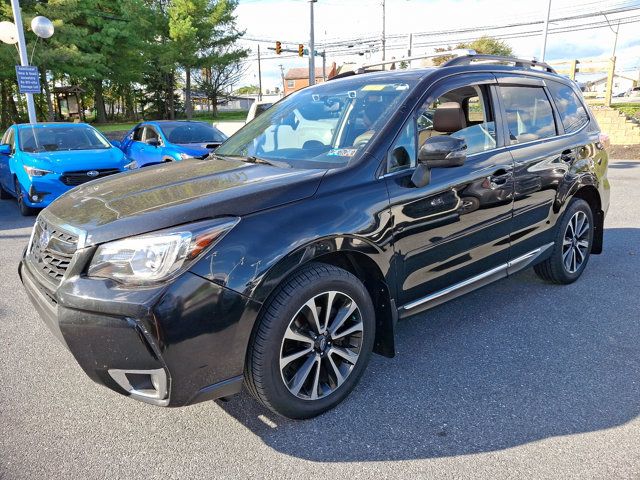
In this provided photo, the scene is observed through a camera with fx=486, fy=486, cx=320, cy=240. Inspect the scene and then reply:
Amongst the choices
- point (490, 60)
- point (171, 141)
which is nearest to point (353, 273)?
point (490, 60)

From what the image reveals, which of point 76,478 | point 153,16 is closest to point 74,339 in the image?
point 76,478

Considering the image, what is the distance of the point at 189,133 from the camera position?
10.4 meters

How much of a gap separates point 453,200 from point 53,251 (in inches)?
91.0

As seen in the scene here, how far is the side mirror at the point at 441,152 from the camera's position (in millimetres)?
2771

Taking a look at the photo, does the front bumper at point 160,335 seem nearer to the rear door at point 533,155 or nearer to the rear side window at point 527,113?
the rear door at point 533,155

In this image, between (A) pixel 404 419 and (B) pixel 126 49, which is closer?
(A) pixel 404 419

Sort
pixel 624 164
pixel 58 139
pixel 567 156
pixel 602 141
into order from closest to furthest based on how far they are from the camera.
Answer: pixel 567 156
pixel 602 141
pixel 58 139
pixel 624 164

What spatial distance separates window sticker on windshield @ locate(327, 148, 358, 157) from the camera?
9.32 feet

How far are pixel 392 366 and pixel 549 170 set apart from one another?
2043mm

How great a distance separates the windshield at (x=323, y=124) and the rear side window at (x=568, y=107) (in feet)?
5.98

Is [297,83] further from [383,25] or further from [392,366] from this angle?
[392,366]

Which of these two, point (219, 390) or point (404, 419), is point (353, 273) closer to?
point (404, 419)

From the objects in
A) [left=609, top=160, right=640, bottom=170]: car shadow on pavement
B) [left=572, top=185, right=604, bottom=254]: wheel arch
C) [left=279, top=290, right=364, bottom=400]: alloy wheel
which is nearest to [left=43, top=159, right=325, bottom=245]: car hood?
[left=279, top=290, right=364, bottom=400]: alloy wheel

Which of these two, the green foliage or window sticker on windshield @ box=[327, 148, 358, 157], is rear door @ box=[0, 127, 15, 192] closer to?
window sticker on windshield @ box=[327, 148, 358, 157]
